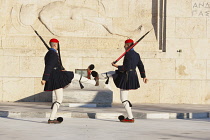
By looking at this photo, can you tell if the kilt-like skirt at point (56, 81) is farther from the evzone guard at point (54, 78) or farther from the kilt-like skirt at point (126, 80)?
the kilt-like skirt at point (126, 80)

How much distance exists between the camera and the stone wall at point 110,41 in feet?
48.2

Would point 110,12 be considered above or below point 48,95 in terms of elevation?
above

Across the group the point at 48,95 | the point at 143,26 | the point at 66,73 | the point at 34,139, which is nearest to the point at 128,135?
the point at 34,139

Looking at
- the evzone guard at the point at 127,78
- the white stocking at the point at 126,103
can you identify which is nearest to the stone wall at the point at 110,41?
the evzone guard at the point at 127,78

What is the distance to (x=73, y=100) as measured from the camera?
498 inches

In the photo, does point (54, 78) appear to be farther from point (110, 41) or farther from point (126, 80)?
point (110, 41)

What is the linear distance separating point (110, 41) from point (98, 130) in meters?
7.74

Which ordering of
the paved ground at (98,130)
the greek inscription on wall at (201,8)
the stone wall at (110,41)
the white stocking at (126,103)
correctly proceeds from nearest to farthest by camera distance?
1. the paved ground at (98,130)
2. the white stocking at (126,103)
3. the stone wall at (110,41)
4. the greek inscription on wall at (201,8)

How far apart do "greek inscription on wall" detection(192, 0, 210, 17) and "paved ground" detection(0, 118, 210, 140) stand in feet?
21.3

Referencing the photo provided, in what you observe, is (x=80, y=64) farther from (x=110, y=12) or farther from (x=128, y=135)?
(x=128, y=135)

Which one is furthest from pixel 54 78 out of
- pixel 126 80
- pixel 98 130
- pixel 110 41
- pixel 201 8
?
pixel 201 8

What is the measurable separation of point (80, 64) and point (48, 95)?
1395mm

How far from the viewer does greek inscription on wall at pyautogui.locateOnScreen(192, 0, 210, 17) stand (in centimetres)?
1548

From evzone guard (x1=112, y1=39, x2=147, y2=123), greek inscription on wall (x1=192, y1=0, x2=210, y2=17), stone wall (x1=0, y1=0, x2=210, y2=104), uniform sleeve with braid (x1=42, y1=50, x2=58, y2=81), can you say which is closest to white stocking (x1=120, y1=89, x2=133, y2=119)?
evzone guard (x1=112, y1=39, x2=147, y2=123)
